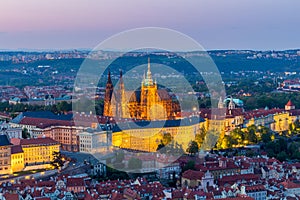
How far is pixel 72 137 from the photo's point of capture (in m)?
26.9

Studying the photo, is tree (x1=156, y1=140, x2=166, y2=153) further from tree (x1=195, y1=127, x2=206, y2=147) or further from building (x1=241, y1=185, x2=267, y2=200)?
building (x1=241, y1=185, x2=267, y2=200)

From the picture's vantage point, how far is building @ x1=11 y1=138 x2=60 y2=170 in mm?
22572

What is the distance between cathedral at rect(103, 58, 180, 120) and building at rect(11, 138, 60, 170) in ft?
26.2

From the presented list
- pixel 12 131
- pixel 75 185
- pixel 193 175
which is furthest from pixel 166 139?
pixel 75 185

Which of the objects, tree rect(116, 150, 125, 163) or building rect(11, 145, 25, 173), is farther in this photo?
tree rect(116, 150, 125, 163)

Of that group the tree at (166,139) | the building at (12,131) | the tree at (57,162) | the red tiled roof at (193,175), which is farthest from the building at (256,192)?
the building at (12,131)

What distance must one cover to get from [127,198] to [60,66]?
76371mm

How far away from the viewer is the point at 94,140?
82.1 feet

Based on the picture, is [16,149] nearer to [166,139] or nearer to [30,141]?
[30,141]

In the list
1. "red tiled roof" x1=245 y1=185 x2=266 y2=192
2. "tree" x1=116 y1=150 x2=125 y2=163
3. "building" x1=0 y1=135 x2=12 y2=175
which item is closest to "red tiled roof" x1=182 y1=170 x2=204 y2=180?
"red tiled roof" x1=245 y1=185 x2=266 y2=192

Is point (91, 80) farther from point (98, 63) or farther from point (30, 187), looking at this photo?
point (30, 187)

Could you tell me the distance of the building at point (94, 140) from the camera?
24734 millimetres

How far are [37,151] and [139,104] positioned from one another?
439 inches

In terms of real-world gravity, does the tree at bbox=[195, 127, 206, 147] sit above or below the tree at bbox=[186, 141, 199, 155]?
above
